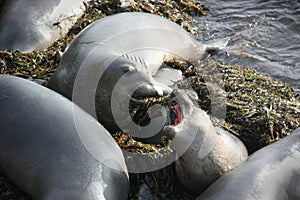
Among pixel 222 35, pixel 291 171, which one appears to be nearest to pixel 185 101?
pixel 291 171

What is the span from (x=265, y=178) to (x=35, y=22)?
3092 millimetres

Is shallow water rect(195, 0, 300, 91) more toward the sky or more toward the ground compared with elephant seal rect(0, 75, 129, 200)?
more toward the ground

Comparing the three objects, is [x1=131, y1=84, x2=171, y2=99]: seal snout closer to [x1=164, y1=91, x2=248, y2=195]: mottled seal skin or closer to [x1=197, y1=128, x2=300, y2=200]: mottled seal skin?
[x1=164, y1=91, x2=248, y2=195]: mottled seal skin

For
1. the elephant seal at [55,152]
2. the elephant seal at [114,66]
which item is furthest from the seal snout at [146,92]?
the elephant seal at [55,152]

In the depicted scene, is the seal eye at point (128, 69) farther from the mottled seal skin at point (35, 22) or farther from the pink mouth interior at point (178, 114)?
the mottled seal skin at point (35, 22)

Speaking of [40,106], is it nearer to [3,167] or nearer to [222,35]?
[3,167]

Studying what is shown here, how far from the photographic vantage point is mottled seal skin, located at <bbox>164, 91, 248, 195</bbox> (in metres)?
3.85

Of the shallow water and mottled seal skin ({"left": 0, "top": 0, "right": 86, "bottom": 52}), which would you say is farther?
the shallow water

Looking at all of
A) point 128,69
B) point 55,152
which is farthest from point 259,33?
point 55,152

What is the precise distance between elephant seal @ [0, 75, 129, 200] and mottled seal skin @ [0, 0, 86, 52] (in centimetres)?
165

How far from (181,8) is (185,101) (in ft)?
11.6

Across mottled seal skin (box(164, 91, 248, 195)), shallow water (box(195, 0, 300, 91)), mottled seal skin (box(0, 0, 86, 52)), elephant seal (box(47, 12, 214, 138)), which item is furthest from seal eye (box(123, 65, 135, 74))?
shallow water (box(195, 0, 300, 91))

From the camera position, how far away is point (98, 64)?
15.2 feet

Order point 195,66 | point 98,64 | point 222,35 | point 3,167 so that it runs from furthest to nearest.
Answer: point 222,35, point 195,66, point 98,64, point 3,167
